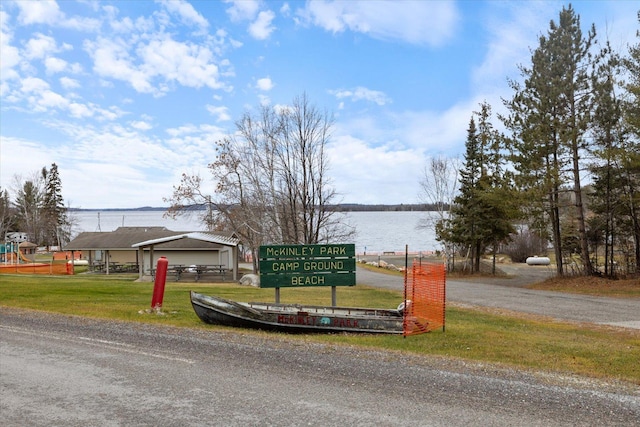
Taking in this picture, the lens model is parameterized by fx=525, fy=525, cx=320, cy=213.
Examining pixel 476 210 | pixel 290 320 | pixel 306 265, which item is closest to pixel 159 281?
pixel 306 265

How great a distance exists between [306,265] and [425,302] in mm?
2949

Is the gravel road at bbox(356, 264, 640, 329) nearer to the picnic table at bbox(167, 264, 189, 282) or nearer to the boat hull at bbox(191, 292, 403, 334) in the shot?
the boat hull at bbox(191, 292, 403, 334)

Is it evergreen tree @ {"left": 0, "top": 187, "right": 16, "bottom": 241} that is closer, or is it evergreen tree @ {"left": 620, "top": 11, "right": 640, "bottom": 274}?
evergreen tree @ {"left": 620, "top": 11, "right": 640, "bottom": 274}

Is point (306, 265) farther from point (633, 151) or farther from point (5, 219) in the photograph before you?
point (5, 219)

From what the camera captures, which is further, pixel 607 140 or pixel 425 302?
pixel 607 140

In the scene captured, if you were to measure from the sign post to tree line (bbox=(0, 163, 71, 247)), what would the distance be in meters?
78.2

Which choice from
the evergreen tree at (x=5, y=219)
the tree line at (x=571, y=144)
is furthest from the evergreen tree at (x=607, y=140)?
the evergreen tree at (x=5, y=219)

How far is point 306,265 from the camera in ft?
40.7

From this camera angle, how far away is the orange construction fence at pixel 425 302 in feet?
35.1

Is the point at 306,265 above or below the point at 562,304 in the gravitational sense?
above

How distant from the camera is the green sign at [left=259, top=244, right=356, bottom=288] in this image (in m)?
12.2

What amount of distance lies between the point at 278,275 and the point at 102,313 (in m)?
4.30

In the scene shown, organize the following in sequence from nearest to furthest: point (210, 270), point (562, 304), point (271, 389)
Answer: point (271, 389)
point (562, 304)
point (210, 270)

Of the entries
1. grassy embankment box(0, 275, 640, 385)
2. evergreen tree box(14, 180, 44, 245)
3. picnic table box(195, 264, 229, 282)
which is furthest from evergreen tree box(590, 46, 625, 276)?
evergreen tree box(14, 180, 44, 245)
